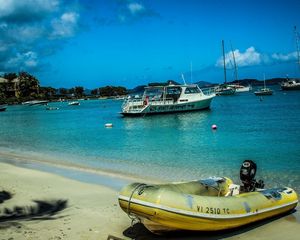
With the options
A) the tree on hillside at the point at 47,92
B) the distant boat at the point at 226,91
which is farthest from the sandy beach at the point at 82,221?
the tree on hillside at the point at 47,92

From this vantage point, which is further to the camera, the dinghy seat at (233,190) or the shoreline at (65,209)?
the dinghy seat at (233,190)

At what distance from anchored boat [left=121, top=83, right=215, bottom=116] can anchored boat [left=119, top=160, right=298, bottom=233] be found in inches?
1684

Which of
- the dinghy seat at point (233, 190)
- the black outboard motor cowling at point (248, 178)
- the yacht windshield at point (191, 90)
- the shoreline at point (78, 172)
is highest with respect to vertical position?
the yacht windshield at point (191, 90)

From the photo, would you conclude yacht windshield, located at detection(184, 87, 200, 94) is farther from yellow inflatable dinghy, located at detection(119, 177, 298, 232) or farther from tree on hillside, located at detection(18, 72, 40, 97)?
tree on hillside, located at detection(18, 72, 40, 97)

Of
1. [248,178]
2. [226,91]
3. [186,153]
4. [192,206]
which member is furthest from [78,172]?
[226,91]

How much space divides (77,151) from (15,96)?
120m

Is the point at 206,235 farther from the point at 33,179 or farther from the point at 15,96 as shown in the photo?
the point at 15,96

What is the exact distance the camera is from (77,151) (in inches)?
960

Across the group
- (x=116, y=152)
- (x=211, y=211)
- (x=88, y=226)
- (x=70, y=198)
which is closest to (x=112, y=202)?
(x=70, y=198)

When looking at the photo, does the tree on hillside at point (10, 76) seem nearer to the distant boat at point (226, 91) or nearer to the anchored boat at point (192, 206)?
the distant boat at point (226, 91)

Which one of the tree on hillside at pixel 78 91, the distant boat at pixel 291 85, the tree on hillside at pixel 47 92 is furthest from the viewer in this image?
the tree on hillside at pixel 78 91

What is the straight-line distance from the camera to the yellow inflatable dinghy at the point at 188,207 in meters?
7.54

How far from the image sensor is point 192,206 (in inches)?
303

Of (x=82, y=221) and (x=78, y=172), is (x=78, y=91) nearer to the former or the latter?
(x=78, y=172)
